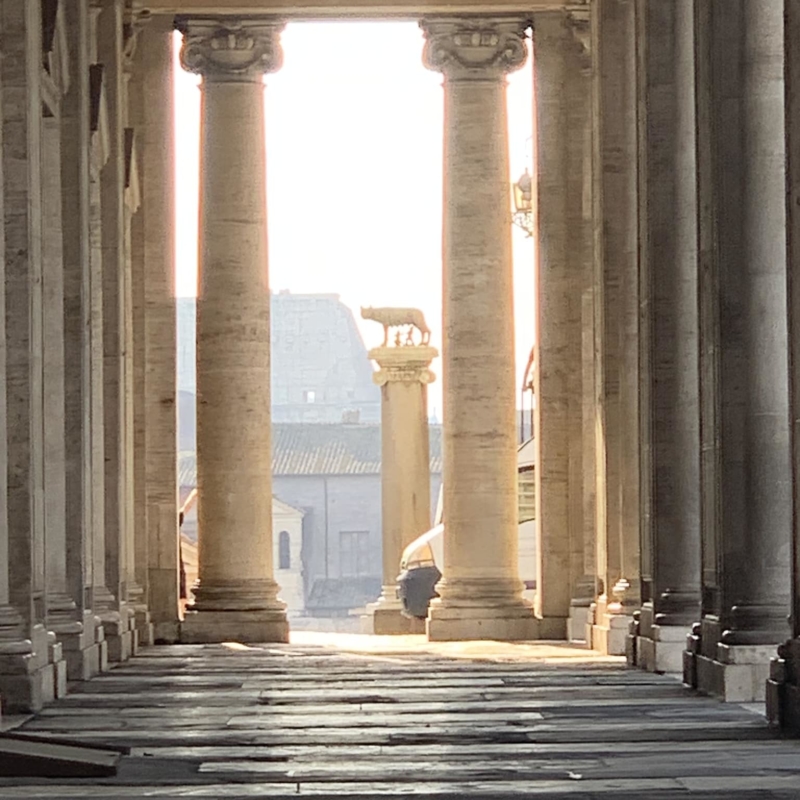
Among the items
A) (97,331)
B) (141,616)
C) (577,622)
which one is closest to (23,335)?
(97,331)

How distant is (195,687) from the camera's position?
38.2 meters

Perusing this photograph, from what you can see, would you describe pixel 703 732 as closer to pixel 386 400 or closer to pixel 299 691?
pixel 299 691

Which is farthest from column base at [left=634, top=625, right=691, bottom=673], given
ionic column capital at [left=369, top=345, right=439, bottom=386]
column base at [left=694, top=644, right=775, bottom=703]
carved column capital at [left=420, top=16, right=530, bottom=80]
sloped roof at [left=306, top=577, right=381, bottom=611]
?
sloped roof at [left=306, top=577, right=381, bottom=611]

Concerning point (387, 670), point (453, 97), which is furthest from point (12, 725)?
point (453, 97)

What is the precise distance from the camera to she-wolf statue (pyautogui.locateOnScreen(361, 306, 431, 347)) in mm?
83875

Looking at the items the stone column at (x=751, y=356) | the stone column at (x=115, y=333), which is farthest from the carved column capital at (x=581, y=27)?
the stone column at (x=751, y=356)

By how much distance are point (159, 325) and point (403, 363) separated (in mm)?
24263

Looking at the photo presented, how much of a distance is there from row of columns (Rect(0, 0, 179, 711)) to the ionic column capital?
23362 millimetres

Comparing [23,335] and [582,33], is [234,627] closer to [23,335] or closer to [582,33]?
[582,33]

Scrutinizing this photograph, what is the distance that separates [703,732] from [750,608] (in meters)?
5.20

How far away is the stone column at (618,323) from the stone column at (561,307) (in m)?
5.27

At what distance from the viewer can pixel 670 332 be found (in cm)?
4100

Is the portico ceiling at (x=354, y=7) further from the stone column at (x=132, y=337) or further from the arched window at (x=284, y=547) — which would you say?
the arched window at (x=284, y=547)

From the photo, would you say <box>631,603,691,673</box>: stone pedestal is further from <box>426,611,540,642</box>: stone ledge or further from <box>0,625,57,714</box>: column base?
<box>426,611,540,642</box>: stone ledge
